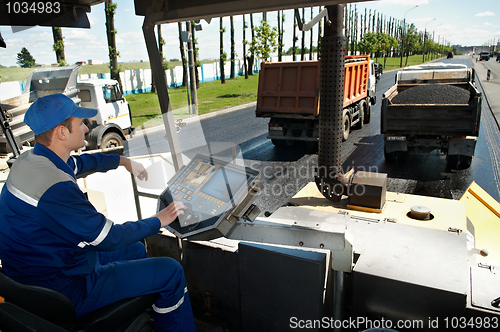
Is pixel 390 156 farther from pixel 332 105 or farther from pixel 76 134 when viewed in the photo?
pixel 76 134

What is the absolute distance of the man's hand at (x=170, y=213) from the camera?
2.08 metres

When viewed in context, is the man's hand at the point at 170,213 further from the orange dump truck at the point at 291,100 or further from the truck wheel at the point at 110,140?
the truck wheel at the point at 110,140

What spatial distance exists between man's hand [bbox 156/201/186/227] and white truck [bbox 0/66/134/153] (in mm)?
8418

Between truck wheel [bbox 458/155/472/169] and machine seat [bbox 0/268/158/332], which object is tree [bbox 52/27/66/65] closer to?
truck wheel [bbox 458/155/472/169]

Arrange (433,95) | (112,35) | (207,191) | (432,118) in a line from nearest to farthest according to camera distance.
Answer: (207,191) → (432,118) → (433,95) → (112,35)

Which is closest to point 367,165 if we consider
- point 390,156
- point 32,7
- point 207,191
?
point 390,156

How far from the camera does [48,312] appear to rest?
5.73 feet

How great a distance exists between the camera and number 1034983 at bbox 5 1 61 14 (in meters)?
3.33

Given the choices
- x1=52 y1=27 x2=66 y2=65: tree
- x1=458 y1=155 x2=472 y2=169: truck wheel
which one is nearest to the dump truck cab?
x1=52 y1=27 x2=66 y2=65: tree

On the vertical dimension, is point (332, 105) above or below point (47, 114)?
below

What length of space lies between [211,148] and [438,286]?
1551mm

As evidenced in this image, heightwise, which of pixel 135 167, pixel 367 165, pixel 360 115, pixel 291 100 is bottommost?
pixel 367 165

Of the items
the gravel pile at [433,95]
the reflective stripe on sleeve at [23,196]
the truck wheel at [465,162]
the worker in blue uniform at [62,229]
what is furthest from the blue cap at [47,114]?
the truck wheel at [465,162]

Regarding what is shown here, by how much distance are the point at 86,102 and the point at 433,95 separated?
9.84 m
